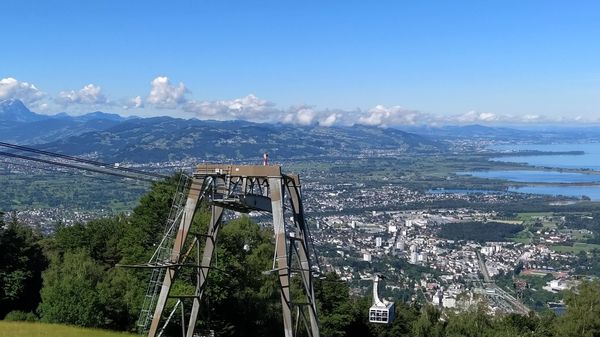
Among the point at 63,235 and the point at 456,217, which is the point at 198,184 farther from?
the point at 456,217

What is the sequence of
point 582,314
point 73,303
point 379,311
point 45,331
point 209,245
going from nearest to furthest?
point 209,245, point 379,311, point 45,331, point 73,303, point 582,314

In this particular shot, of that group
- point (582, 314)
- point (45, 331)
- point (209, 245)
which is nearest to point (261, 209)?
point (209, 245)

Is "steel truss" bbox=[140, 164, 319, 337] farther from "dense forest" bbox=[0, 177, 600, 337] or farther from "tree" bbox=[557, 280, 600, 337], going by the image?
"tree" bbox=[557, 280, 600, 337]

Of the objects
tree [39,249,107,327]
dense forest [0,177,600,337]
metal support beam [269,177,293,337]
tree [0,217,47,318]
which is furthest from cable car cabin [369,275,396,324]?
tree [0,217,47,318]

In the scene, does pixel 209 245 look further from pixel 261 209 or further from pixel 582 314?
pixel 582 314

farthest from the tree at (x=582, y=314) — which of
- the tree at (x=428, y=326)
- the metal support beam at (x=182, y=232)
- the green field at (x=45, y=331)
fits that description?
the metal support beam at (x=182, y=232)
